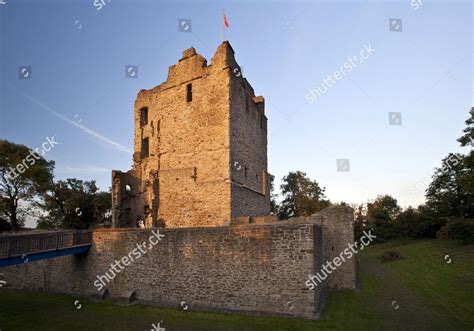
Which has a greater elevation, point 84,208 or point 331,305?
point 84,208

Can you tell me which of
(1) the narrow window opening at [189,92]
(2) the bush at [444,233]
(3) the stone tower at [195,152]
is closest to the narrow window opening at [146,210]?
(3) the stone tower at [195,152]

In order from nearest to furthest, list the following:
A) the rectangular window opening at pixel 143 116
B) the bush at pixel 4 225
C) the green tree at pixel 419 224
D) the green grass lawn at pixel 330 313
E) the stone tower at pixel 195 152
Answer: the green grass lawn at pixel 330 313
the stone tower at pixel 195 152
the rectangular window opening at pixel 143 116
the bush at pixel 4 225
the green tree at pixel 419 224

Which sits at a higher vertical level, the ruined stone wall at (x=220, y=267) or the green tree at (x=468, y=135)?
the green tree at (x=468, y=135)

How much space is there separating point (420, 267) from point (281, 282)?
1419 cm

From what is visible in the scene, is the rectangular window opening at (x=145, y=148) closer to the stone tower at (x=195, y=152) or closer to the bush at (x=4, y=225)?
the stone tower at (x=195, y=152)

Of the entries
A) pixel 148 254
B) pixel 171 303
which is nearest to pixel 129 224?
pixel 148 254

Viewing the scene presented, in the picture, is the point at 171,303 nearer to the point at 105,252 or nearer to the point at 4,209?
the point at 105,252

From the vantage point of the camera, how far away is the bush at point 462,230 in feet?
81.8

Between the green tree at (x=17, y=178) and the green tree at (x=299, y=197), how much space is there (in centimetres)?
3098

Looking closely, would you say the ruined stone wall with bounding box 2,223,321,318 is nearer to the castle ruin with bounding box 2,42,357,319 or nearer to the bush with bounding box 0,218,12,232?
the castle ruin with bounding box 2,42,357,319

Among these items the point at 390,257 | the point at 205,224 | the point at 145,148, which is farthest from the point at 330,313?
the point at 390,257

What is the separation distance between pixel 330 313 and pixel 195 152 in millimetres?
11997

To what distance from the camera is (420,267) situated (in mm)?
19500

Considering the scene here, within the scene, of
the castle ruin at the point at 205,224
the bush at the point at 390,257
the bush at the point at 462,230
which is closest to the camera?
the castle ruin at the point at 205,224
